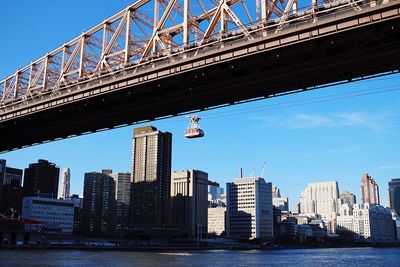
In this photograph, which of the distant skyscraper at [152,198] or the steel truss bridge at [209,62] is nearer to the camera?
the steel truss bridge at [209,62]

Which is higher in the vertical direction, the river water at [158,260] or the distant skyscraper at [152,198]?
the distant skyscraper at [152,198]

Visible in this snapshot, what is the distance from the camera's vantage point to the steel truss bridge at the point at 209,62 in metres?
24.0

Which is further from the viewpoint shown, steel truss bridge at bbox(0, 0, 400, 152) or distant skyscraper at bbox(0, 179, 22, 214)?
distant skyscraper at bbox(0, 179, 22, 214)

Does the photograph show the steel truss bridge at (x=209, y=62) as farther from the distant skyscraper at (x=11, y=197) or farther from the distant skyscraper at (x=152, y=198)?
the distant skyscraper at (x=11, y=197)

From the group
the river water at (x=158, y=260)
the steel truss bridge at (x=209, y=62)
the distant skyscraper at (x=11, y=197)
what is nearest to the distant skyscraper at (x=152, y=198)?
the distant skyscraper at (x=11, y=197)

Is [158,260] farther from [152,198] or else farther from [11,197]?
[11,197]

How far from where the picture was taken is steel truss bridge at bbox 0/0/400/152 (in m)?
24.0

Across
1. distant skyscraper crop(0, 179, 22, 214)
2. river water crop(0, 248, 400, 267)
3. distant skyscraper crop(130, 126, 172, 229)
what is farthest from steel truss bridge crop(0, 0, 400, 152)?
distant skyscraper crop(0, 179, 22, 214)

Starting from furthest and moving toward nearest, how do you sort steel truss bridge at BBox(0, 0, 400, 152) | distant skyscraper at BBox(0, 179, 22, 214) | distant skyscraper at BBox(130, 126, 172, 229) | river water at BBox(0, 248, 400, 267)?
distant skyscraper at BBox(0, 179, 22, 214)
distant skyscraper at BBox(130, 126, 172, 229)
river water at BBox(0, 248, 400, 267)
steel truss bridge at BBox(0, 0, 400, 152)

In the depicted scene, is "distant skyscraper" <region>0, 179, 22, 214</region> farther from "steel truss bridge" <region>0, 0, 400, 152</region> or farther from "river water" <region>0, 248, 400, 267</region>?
"steel truss bridge" <region>0, 0, 400, 152</region>

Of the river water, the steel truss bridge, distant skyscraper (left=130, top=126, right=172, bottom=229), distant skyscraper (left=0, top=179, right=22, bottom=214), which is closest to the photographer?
the steel truss bridge

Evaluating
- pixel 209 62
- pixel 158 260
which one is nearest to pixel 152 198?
pixel 158 260

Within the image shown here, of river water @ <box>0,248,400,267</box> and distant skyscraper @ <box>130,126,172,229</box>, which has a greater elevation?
distant skyscraper @ <box>130,126,172,229</box>

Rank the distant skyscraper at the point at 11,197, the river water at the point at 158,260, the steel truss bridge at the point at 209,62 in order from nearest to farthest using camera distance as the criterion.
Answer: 1. the steel truss bridge at the point at 209,62
2. the river water at the point at 158,260
3. the distant skyscraper at the point at 11,197
